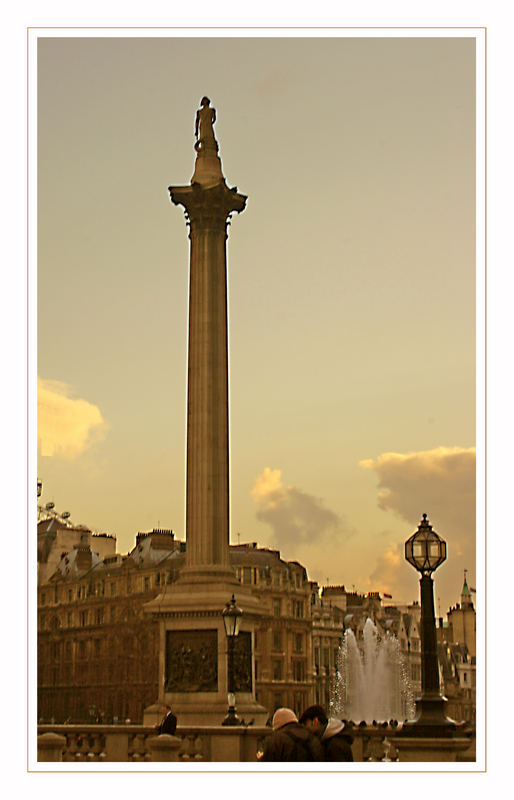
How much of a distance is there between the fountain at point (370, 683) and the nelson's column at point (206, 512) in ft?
111

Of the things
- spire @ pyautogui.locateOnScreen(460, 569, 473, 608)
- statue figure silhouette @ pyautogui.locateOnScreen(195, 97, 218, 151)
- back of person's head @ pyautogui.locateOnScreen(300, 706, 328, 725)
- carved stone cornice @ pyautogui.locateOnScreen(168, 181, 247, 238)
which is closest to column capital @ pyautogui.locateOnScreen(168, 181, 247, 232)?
carved stone cornice @ pyautogui.locateOnScreen(168, 181, 247, 238)

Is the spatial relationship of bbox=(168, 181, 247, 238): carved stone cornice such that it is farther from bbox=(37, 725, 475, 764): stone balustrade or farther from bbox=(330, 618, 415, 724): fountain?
bbox=(330, 618, 415, 724): fountain

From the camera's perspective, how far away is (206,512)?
110ft

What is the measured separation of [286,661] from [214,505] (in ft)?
155

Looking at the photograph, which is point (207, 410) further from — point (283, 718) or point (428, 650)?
point (283, 718)

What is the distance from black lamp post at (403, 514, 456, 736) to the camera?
653 inches

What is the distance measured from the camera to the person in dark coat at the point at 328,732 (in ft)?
38.2

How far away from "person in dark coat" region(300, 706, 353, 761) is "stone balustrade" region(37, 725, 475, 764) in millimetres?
6207

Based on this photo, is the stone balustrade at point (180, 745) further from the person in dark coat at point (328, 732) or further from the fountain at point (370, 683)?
the fountain at point (370, 683)

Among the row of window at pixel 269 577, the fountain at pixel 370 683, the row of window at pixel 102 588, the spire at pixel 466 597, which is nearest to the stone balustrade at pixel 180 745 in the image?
the fountain at pixel 370 683

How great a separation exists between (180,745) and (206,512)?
1506cm

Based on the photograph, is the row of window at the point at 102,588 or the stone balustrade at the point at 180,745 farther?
the row of window at the point at 102,588
